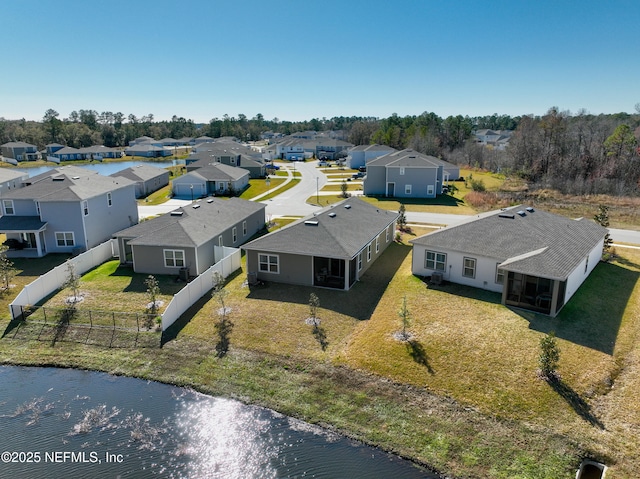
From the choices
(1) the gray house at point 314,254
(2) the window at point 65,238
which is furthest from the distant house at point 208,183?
(1) the gray house at point 314,254

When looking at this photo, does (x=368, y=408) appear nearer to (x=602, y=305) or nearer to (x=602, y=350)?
(x=602, y=350)

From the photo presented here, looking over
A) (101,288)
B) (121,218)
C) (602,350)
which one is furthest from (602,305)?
(121,218)

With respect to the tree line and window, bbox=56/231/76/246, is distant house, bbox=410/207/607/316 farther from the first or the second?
the tree line

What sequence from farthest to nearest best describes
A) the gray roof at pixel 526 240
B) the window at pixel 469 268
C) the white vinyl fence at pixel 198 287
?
the window at pixel 469 268 → the gray roof at pixel 526 240 → the white vinyl fence at pixel 198 287

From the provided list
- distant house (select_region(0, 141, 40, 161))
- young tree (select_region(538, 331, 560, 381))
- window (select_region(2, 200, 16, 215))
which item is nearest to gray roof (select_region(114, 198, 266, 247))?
window (select_region(2, 200, 16, 215))

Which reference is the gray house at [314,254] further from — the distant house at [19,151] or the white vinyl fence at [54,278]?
the distant house at [19,151]

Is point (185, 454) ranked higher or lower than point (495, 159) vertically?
lower

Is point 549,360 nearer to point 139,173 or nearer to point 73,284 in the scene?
point 73,284
